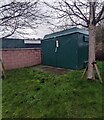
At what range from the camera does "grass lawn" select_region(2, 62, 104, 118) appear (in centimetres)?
568

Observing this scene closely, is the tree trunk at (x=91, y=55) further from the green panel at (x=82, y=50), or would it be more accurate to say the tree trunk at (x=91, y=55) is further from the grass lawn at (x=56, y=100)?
the green panel at (x=82, y=50)

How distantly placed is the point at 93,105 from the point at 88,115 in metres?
0.51

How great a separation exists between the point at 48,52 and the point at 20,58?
6.69ft

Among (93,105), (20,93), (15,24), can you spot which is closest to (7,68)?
(15,24)

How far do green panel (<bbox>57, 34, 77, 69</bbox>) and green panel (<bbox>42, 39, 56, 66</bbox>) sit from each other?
0.73m

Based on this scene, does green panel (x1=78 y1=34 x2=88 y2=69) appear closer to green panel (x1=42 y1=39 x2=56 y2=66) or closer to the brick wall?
green panel (x1=42 y1=39 x2=56 y2=66)

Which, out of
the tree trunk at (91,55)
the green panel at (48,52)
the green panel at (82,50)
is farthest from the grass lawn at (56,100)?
the green panel at (48,52)

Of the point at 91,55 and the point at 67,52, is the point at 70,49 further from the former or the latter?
the point at 91,55

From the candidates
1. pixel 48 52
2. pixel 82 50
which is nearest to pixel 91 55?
pixel 82 50

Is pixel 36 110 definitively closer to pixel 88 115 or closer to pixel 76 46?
pixel 88 115

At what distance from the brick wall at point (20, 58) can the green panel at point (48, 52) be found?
572 millimetres

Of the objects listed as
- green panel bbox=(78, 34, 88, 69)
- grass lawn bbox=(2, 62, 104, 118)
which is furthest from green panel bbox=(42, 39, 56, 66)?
grass lawn bbox=(2, 62, 104, 118)

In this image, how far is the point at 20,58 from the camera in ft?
46.5

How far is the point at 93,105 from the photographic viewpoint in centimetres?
587
